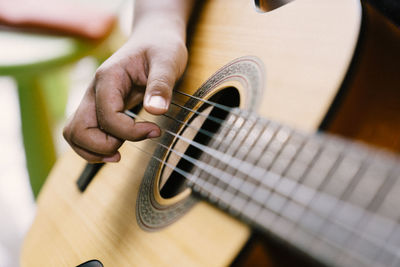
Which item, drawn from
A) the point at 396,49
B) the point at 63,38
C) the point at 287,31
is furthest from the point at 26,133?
the point at 396,49

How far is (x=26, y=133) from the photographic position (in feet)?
4.19

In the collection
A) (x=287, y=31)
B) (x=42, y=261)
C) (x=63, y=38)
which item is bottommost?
(x=42, y=261)

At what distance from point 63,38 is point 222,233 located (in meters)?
0.83

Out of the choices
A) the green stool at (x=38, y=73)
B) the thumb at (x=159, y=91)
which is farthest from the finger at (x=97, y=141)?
the green stool at (x=38, y=73)

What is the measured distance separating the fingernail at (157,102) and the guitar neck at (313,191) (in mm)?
131

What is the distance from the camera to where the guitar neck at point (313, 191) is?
0.29 m

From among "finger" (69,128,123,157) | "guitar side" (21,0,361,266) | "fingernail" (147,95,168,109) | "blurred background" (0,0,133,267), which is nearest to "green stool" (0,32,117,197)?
"blurred background" (0,0,133,267)

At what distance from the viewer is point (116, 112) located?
0.57m

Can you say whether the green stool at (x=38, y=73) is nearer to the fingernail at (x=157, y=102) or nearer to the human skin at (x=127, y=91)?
the human skin at (x=127, y=91)

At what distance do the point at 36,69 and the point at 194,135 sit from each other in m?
0.64

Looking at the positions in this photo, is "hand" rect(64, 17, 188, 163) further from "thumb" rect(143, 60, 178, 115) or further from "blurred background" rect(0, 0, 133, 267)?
"blurred background" rect(0, 0, 133, 267)

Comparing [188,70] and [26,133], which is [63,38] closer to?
[26,133]

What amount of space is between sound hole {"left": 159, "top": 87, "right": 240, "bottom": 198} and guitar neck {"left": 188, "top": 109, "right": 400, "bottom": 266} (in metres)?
0.10

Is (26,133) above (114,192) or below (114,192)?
below
